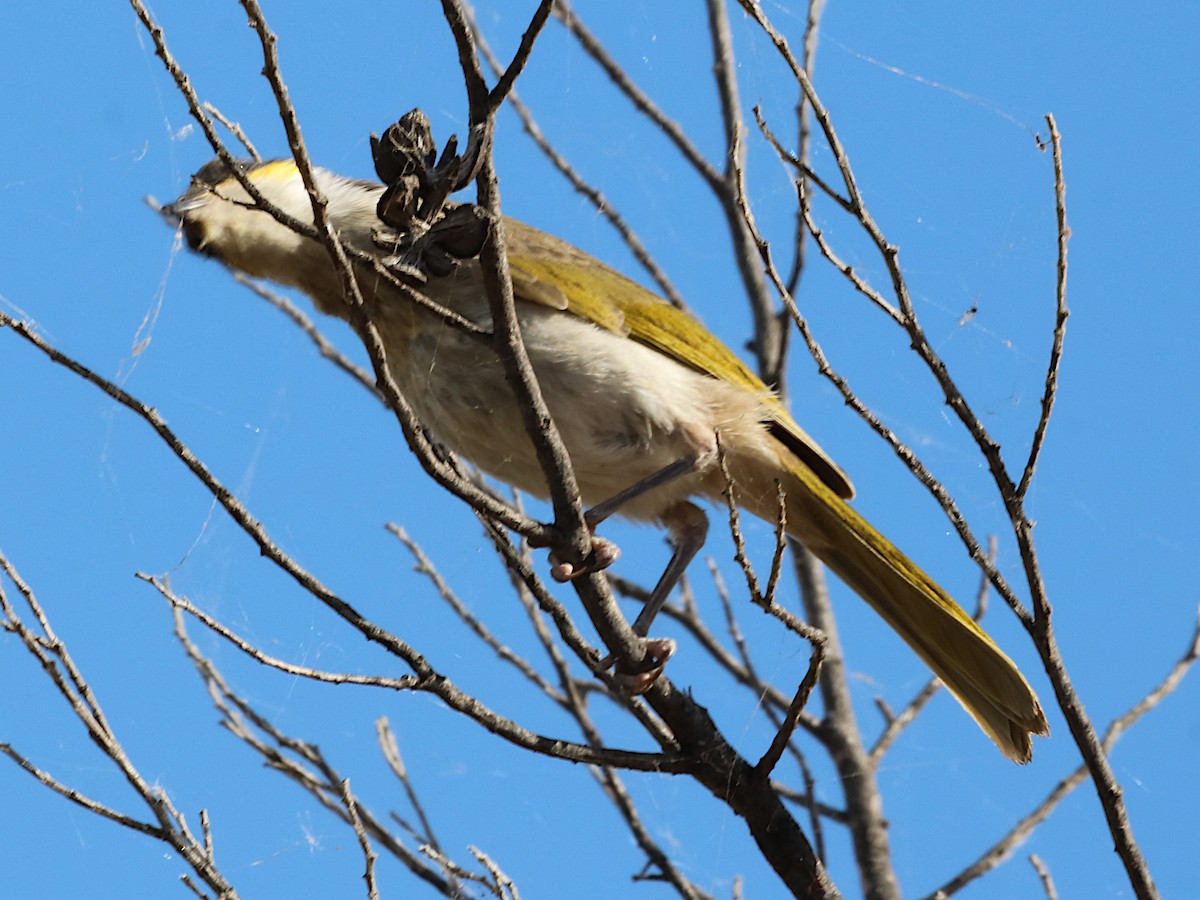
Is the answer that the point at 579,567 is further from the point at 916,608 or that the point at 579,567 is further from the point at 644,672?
the point at 916,608

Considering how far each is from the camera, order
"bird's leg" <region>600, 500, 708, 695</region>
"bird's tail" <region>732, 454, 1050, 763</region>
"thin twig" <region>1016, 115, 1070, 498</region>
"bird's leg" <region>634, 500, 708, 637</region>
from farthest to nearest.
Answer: "bird's leg" <region>634, 500, 708, 637</region>
"bird's leg" <region>600, 500, 708, 695</region>
"bird's tail" <region>732, 454, 1050, 763</region>
"thin twig" <region>1016, 115, 1070, 498</region>

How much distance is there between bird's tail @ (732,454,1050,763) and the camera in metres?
3.46

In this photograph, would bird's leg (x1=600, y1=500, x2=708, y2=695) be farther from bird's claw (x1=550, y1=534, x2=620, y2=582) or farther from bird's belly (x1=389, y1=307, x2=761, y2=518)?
bird's claw (x1=550, y1=534, x2=620, y2=582)

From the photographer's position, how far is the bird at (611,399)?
11.1 feet

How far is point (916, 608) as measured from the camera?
365 centimetres

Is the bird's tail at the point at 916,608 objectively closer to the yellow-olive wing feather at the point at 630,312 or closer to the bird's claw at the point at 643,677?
the yellow-olive wing feather at the point at 630,312

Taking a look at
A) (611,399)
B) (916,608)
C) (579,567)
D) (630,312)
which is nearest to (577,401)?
(611,399)

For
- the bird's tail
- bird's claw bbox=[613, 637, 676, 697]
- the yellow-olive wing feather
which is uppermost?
the yellow-olive wing feather

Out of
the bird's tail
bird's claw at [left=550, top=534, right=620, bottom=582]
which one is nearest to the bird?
the bird's tail

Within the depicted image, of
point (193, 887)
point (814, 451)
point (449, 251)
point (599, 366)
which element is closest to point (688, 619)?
point (814, 451)

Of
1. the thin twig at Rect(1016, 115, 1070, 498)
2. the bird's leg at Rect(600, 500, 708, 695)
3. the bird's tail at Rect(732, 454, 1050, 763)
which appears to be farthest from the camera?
the bird's leg at Rect(600, 500, 708, 695)

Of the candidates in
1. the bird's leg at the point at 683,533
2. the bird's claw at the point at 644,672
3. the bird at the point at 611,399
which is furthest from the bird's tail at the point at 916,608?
the bird's claw at the point at 644,672

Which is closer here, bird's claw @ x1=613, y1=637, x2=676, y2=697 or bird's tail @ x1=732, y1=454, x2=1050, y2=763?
bird's claw @ x1=613, y1=637, x2=676, y2=697

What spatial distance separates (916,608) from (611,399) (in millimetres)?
947
